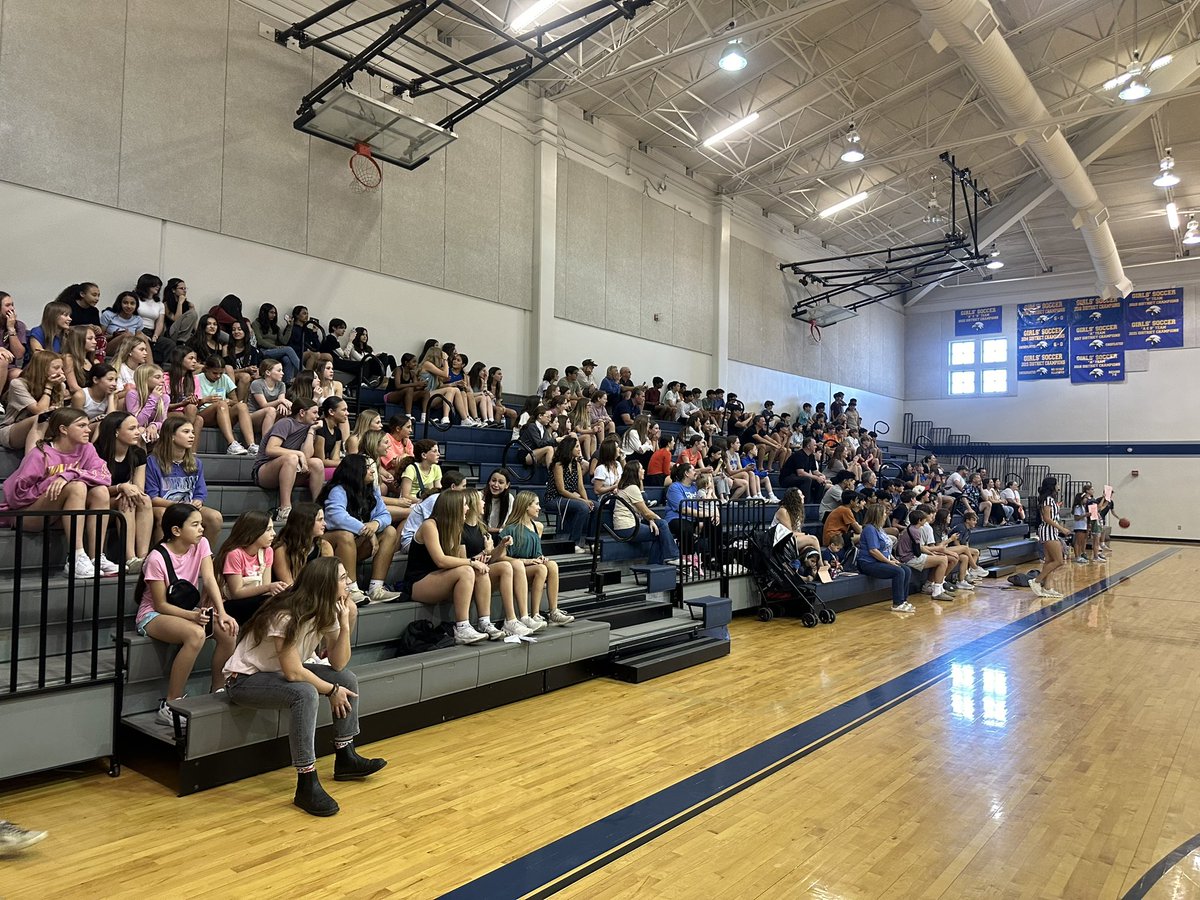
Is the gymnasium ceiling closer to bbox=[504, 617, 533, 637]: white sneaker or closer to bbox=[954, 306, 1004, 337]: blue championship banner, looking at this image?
bbox=[954, 306, 1004, 337]: blue championship banner

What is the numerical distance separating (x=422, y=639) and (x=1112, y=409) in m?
22.3

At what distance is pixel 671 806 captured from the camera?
3523 mm

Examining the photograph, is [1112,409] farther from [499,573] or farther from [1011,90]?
[499,573]

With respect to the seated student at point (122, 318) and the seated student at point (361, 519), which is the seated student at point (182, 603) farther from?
the seated student at point (122, 318)

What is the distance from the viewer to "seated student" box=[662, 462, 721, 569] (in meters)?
7.91

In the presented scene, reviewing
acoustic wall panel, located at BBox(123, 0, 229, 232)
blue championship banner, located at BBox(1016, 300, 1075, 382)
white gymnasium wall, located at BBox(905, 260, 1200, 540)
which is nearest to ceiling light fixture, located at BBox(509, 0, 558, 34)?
acoustic wall panel, located at BBox(123, 0, 229, 232)

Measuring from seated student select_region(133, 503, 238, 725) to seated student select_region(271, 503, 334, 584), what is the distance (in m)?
0.39

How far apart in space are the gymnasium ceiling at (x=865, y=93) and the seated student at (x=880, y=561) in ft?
19.6

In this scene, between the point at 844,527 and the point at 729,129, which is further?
the point at 729,129

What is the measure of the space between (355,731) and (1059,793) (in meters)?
3.42

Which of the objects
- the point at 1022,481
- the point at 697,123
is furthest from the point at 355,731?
the point at 1022,481

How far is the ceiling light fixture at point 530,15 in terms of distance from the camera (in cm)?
970

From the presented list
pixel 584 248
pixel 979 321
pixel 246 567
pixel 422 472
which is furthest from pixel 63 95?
pixel 979 321

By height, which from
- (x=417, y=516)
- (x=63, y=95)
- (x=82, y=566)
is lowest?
(x=82, y=566)
